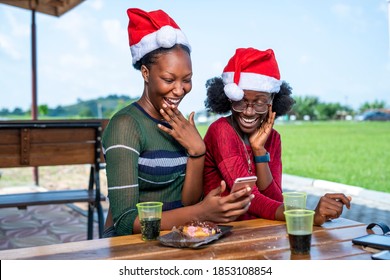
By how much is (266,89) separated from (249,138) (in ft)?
0.77

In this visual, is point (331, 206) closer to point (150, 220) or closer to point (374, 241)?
point (374, 241)

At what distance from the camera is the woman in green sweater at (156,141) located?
2002 mm

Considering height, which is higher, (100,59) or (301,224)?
(100,59)

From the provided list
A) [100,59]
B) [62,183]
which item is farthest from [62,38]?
[62,183]

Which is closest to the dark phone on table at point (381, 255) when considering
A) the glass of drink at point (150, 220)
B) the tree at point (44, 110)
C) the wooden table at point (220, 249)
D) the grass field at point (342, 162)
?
the wooden table at point (220, 249)

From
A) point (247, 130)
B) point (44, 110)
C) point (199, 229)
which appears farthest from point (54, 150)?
point (44, 110)

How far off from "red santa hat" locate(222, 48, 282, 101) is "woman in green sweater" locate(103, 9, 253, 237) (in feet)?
1.05

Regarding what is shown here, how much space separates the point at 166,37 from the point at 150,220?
733mm

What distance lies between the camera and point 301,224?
1.67 meters

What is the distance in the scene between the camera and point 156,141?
7.13 ft

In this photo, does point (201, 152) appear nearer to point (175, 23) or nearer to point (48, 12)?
point (175, 23)

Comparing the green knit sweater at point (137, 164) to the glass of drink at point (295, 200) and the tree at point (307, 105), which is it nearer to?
the glass of drink at point (295, 200)

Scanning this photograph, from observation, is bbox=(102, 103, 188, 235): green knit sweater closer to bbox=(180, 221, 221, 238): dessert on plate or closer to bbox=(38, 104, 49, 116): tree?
bbox=(180, 221, 221, 238): dessert on plate

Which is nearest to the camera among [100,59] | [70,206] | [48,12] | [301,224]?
[301,224]
